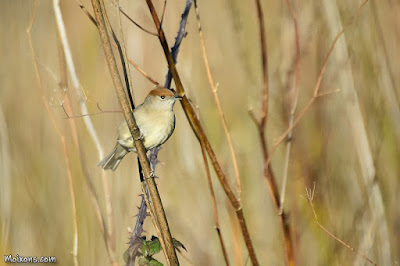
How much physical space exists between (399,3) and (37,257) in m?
2.13

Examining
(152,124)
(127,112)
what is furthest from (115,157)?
(127,112)

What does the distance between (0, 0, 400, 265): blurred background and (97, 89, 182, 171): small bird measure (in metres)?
0.15

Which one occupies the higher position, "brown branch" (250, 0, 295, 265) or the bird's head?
the bird's head

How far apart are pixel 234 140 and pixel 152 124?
80 centimetres

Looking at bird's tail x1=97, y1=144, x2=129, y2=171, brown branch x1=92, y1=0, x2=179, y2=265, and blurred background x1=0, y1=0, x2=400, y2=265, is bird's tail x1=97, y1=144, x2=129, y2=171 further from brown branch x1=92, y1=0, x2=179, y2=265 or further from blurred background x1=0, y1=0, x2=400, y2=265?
brown branch x1=92, y1=0, x2=179, y2=265

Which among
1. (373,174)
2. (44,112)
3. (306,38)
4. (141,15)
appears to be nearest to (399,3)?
(306,38)

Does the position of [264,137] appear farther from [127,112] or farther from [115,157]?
[115,157]

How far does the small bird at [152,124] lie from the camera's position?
204 cm

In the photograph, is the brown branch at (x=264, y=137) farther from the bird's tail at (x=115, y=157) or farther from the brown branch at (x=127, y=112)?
the bird's tail at (x=115, y=157)

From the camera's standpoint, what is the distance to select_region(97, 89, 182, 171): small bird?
2.04 meters

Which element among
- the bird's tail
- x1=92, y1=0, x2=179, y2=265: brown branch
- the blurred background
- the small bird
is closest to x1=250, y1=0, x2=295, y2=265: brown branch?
x1=92, y1=0, x2=179, y2=265: brown branch

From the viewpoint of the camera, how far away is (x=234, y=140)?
275cm

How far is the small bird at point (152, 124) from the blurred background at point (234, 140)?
0.50 ft

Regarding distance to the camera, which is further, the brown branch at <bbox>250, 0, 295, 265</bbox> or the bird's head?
the bird's head
